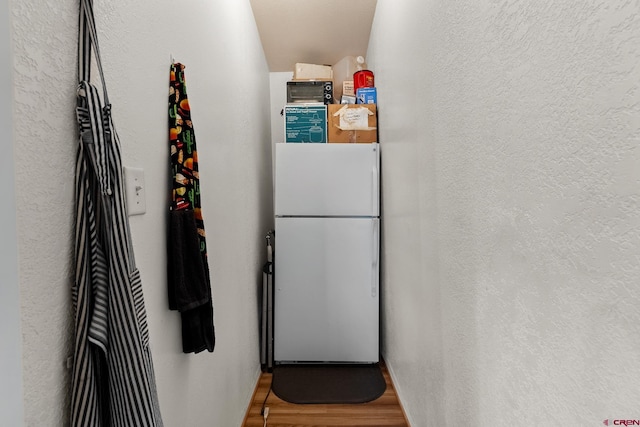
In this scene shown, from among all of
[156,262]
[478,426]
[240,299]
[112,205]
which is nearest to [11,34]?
[112,205]

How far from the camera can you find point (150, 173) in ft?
2.78

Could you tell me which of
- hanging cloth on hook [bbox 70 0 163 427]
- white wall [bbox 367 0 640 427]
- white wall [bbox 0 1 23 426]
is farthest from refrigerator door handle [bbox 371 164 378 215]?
white wall [bbox 0 1 23 426]

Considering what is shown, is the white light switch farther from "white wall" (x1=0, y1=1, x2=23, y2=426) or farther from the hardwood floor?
the hardwood floor

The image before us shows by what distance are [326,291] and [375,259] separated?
0.40 meters

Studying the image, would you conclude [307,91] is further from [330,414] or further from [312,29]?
[330,414]

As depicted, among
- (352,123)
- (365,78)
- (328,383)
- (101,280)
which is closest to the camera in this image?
(101,280)

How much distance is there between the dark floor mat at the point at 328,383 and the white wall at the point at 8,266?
162cm

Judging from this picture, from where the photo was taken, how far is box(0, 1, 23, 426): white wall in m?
0.43

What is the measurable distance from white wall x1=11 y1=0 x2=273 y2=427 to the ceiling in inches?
12.8

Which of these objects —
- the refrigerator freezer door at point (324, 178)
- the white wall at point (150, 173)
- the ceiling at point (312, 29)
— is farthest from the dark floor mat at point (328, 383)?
the ceiling at point (312, 29)

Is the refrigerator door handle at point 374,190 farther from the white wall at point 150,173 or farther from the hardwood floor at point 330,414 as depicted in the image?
the hardwood floor at point 330,414

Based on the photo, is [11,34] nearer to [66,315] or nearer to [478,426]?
[66,315]

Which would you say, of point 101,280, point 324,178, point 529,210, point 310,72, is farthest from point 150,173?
point 310,72

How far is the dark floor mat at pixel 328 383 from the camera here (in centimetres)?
184
